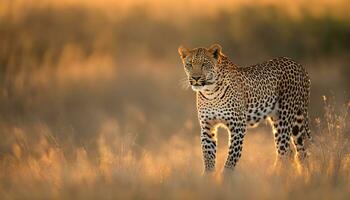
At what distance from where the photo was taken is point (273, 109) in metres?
12.8

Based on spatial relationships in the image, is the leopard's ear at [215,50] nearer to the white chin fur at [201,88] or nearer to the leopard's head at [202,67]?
the leopard's head at [202,67]

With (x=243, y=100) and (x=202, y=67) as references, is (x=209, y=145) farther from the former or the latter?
(x=202, y=67)

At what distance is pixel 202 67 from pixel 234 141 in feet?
3.32

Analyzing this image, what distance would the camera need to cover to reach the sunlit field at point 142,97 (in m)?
9.69

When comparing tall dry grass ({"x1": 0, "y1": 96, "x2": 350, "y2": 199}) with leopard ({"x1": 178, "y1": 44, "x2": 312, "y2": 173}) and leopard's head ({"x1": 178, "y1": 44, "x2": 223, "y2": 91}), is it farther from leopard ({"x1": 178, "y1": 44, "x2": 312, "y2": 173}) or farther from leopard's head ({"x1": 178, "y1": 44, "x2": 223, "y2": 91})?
leopard's head ({"x1": 178, "y1": 44, "x2": 223, "y2": 91})

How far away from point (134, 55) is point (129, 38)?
0.99 meters

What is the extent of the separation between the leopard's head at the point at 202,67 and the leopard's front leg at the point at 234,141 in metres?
0.53

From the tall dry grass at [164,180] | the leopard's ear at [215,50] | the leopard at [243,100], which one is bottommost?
the tall dry grass at [164,180]

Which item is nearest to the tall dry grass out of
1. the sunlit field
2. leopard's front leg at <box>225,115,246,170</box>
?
the sunlit field

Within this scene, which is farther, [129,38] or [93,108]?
[129,38]

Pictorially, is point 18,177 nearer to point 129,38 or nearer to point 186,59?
point 186,59

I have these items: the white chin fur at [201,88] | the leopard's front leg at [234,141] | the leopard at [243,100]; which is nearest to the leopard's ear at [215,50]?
the leopard at [243,100]

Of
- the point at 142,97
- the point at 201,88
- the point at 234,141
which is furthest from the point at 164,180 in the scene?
the point at 142,97

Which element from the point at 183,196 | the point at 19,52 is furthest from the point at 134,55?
the point at 183,196
